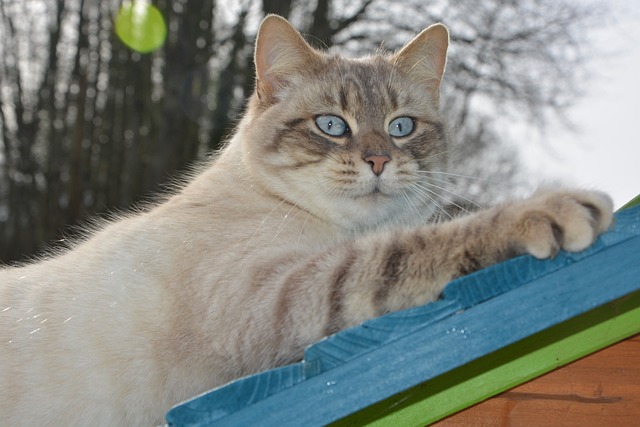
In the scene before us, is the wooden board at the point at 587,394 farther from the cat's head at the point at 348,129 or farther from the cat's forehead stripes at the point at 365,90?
the cat's forehead stripes at the point at 365,90

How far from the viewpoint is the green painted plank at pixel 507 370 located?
1.90m

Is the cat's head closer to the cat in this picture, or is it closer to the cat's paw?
the cat

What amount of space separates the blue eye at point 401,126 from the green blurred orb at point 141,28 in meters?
12.6

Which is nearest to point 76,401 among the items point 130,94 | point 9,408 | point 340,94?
point 9,408

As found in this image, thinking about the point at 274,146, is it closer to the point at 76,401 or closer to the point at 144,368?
the point at 144,368

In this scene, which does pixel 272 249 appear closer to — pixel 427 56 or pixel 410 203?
pixel 410 203

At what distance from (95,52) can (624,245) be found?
19.4m

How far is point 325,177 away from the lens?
2775mm

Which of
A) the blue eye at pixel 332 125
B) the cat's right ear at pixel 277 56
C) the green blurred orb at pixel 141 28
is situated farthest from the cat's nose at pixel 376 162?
the green blurred orb at pixel 141 28

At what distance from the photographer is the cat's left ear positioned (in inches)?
131

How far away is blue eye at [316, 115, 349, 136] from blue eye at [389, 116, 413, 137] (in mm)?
225

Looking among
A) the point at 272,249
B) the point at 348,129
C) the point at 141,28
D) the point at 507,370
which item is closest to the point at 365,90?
the point at 348,129

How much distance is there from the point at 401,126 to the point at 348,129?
0.28m

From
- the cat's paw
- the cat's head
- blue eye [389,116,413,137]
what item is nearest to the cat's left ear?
the cat's head
